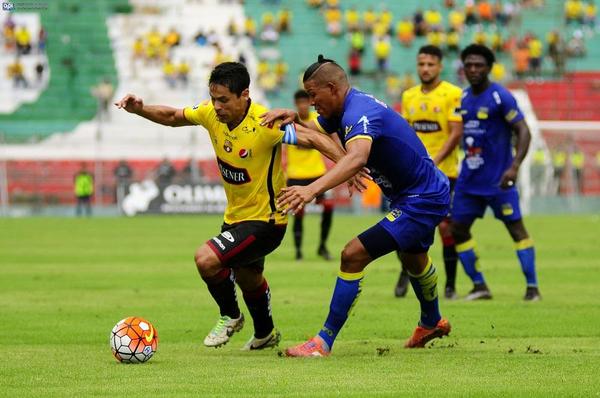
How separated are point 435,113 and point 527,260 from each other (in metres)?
2.09

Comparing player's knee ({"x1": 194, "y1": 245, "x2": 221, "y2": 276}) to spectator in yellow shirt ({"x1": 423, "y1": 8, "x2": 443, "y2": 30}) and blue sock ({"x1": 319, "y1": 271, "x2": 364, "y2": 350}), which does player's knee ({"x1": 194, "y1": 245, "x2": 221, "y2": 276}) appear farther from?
spectator in yellow shirt ({"x1": 423, "y1": 8, "x2": 443, "y2": 30})

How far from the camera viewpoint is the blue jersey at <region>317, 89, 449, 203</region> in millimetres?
8930

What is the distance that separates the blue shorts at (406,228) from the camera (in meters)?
9.27

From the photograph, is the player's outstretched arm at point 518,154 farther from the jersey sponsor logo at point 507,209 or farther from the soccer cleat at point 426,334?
the soccer cleat at point 426,334

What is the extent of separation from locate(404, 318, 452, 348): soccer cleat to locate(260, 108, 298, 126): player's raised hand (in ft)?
6.99

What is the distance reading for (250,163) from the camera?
9672 mm

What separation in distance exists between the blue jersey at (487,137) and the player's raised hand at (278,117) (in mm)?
5252

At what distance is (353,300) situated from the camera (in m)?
9.35

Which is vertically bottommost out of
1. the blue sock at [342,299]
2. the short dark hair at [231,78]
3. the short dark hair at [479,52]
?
the blue sock at [342,299]

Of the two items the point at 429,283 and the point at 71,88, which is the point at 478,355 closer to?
the point at 429,283

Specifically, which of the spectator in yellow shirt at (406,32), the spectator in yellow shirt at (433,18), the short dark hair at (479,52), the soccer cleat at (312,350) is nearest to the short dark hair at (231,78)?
the soccer cleat at (312,350)

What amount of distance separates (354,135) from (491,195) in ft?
19.1

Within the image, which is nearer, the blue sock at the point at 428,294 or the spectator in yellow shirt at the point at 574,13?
the blue sock at the point at 428,294

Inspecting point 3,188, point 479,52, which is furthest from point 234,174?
point 3,188
